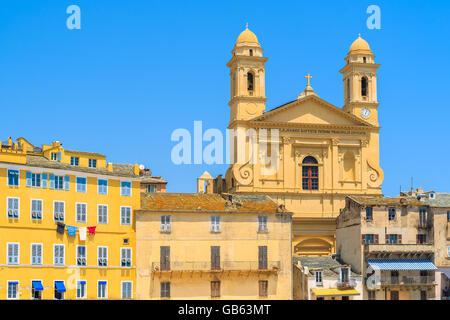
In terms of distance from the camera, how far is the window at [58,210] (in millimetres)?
61672

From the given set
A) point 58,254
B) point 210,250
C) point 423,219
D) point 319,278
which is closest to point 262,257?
point 210,250

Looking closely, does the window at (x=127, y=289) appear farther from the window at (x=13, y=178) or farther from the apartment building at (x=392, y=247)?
the apartment building at (x=392, y=247)

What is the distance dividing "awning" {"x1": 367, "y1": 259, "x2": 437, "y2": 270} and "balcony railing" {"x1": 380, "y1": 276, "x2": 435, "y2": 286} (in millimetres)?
857

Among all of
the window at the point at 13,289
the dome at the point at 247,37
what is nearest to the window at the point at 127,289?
the window at the point at 13,289

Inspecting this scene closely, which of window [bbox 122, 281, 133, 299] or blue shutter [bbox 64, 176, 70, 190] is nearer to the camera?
blue shutter [bbox 64, 176, 70, 190]

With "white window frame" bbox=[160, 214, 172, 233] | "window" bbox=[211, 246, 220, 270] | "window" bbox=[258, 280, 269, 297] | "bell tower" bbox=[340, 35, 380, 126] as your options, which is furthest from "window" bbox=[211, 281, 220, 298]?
"bell tower" bbox=[340, 35, 380, 126]

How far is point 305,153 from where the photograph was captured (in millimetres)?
85938

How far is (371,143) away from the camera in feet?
289

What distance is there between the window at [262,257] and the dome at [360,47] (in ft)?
108

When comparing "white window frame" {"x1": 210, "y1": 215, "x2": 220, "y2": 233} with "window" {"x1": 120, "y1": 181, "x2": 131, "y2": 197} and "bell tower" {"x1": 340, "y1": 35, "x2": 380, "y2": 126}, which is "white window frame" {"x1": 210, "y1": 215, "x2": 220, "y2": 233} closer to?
"window" {"x1": 120, "y1": 181, "x2": 131, "y2": 197}

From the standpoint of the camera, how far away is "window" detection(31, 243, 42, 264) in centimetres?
5994

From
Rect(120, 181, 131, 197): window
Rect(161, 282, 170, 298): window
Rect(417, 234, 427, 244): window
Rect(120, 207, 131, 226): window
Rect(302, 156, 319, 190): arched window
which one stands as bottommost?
Rect(161, 282, 170, 298): window

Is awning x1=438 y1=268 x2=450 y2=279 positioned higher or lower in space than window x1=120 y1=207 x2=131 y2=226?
lower

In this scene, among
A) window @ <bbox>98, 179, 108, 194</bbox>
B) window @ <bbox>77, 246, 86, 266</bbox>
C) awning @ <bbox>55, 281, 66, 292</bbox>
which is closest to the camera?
awning @ <bbox>55, 281, 66, 292</bbox>
